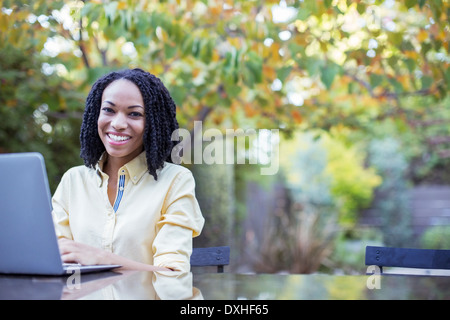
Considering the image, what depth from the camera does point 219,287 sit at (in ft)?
3.53

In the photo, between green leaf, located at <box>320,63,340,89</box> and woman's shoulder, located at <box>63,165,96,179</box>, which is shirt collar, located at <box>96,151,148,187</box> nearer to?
woman's shoulder, located at <box>63,165,96,179</box>

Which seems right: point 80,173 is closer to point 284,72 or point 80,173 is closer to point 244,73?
point 244,73

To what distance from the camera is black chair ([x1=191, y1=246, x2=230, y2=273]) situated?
69.9 inches

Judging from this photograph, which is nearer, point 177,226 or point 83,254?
point 83,254

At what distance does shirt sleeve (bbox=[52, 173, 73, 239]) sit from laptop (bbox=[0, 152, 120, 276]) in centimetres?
51

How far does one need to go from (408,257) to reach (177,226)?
0.74 metres

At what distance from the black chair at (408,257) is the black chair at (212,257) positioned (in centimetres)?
47

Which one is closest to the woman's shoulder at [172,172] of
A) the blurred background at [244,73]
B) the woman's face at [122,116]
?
the woman's face at [122,116]

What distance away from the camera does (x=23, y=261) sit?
1151mm

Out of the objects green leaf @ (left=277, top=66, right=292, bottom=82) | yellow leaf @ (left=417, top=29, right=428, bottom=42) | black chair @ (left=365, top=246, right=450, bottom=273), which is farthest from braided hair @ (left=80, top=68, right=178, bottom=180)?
yellow leaf @ (left=417, top=29, right=428, bottom=42)

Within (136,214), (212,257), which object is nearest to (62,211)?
(136,214)

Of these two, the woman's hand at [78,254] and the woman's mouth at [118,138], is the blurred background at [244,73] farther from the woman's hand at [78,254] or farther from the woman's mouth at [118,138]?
the woman's hand at [78,254]

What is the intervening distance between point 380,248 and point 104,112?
Answer: 0.98 meters
